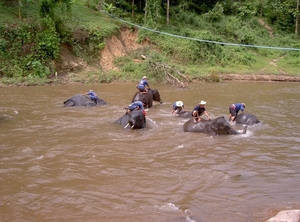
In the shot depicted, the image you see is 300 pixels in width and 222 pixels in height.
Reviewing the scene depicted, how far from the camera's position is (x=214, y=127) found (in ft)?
30.4

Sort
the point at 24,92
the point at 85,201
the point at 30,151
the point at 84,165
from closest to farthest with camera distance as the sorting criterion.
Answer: the point at 85,201 < the point at 84,165 < the point at 30,151 < the point at 24,92

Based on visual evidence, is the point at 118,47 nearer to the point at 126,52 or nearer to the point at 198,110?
the point at 126,52

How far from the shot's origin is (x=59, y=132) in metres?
9.55

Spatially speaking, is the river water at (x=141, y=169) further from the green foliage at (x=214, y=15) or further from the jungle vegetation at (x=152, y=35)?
the green foliage at (x=214, y=15)

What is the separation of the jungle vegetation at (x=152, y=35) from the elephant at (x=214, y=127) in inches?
275

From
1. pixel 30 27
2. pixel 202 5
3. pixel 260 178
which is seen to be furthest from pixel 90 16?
pixel 260 178

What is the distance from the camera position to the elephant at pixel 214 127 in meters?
9.20

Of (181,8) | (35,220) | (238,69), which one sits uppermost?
(181,8)

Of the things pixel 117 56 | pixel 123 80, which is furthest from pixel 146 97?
pixel 117 56

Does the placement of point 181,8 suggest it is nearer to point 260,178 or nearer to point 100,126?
point 100,126

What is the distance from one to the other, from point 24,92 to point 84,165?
440 inches

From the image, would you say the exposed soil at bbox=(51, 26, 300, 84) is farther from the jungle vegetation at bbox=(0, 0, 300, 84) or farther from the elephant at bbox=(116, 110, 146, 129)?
the elephant at bbox=(116, 110, 146, 129)

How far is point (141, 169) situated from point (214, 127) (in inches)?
129

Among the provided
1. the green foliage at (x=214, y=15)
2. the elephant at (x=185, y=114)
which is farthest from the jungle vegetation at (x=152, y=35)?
the elephant at (x=185, y=114)
